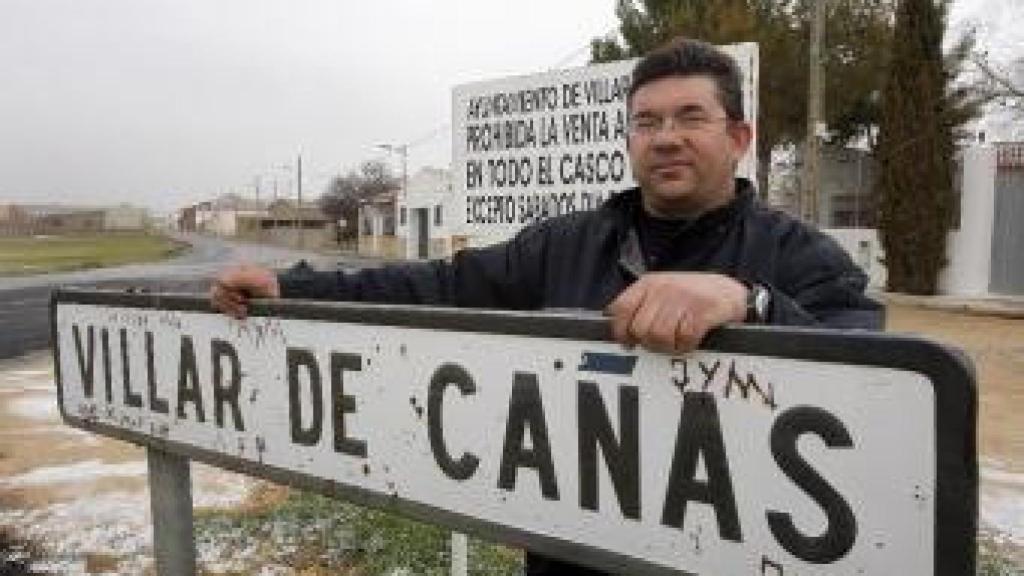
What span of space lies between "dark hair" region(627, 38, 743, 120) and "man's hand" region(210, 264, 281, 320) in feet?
2.72

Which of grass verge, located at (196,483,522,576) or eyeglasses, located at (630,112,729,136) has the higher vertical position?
eyeglasses, located at (630,112,729,136)

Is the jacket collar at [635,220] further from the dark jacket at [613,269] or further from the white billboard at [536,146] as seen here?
the white billboard at [536,146]

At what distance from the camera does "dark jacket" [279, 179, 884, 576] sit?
6.05 ft

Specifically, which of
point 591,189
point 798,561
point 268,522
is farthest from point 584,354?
point 268,522

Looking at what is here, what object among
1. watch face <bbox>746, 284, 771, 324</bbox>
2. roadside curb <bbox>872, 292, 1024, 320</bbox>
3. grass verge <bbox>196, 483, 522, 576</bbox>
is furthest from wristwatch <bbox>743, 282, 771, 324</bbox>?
roadside curb <bbox>872, 292, 1024, 320</bbox>

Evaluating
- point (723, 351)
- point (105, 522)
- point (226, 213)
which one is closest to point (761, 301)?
point (723, 351)

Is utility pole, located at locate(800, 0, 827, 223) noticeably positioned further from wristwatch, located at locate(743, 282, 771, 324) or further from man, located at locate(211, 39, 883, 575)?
wristwatch, located at locate(743, 282, 771, 324)

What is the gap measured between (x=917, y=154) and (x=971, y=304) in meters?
3.63

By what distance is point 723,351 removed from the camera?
1.34m

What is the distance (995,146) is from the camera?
22.9 m

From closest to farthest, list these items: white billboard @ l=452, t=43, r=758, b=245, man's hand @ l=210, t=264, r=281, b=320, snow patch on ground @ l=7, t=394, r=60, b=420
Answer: man's hand @ l=210, t=264, r=281, b=320
white billboard @ l=452, t=43, r=758, b=245
snow patch on ground @ l=7, t=394, r=60, b=420

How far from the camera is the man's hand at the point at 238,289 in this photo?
213cm

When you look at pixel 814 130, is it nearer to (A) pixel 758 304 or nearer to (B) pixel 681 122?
(B) pixel 681 122

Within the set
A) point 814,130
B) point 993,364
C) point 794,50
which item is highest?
point 794,50
